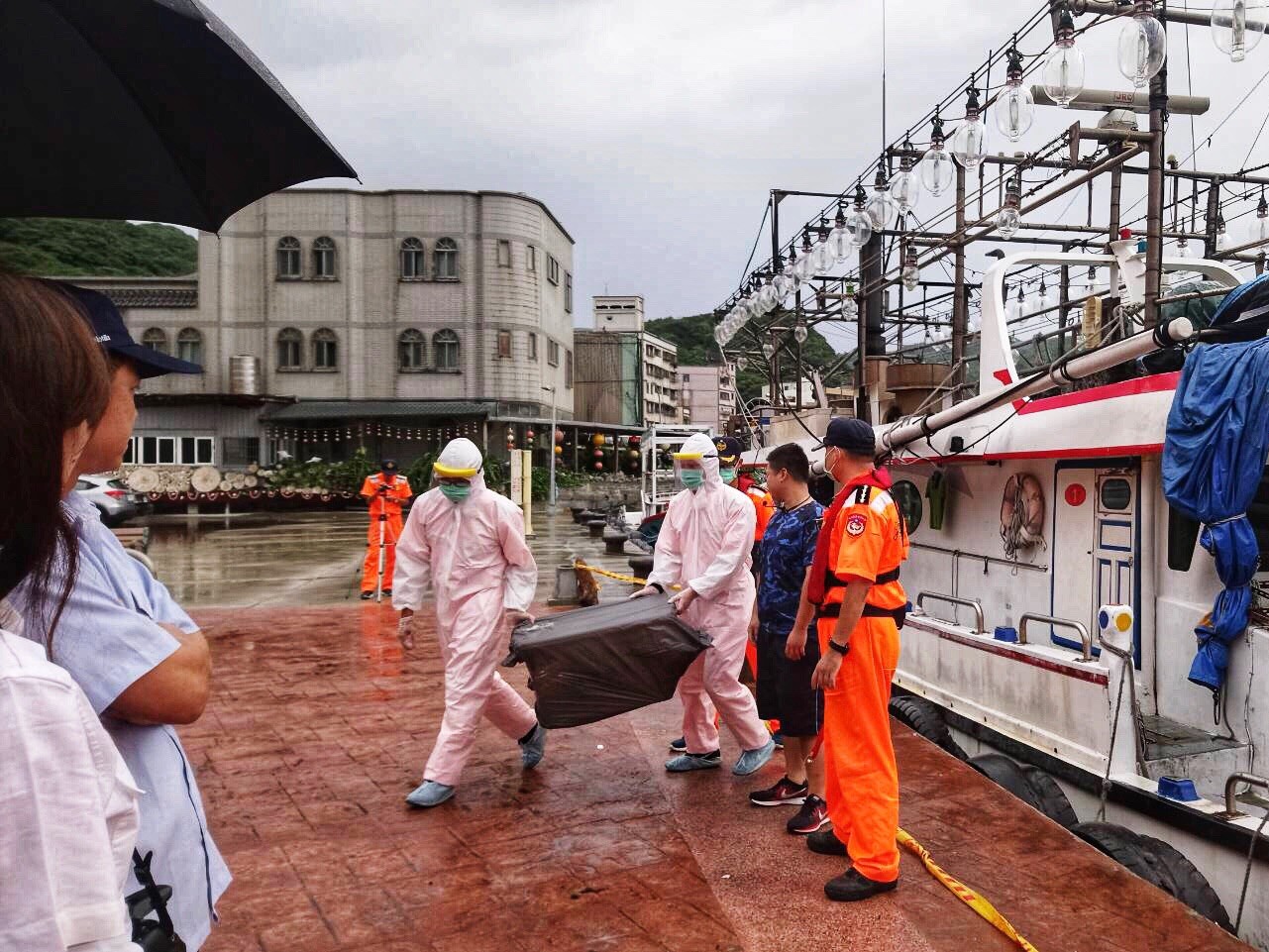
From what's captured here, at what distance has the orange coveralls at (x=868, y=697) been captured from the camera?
3342 mm

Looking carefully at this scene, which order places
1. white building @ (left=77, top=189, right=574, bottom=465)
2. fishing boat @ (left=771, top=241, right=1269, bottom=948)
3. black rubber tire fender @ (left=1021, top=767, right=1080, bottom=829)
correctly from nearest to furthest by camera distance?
fishing boat @ (left=771, top=241, right=1269, bottom=948), black rubber tire fender @ (left=1021, top=767, right=1080, bottom=829), white building @ (left=77, top=189, right=574, bottom=465)

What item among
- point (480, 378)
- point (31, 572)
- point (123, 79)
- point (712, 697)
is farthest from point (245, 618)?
point (480, 378)

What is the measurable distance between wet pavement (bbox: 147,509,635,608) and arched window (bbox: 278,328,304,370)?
723cm

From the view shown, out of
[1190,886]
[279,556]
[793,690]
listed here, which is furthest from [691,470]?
[279,556]

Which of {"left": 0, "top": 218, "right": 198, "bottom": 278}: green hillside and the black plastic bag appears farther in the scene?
{"left": 0, "top": 218, "right": 198, "bottom": 278}: green hillside

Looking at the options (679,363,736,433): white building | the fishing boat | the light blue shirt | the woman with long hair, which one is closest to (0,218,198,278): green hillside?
(679,363,736,433): white building

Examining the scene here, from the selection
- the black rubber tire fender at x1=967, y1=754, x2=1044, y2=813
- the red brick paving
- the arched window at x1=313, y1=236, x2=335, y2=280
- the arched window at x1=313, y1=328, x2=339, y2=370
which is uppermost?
the arched window at x1=313, y1=236, x2=335, y2=280

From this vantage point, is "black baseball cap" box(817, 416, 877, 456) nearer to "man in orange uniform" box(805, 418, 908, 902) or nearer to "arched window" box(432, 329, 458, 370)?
"man in orange uniform" box(805, 418, 908, 902)

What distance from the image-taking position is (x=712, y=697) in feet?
15.1

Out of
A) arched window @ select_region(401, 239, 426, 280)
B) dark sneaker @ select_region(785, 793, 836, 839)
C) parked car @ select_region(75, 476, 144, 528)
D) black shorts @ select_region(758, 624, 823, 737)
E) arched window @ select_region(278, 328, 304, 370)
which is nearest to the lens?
dark sneaker @ select_region(785, 793, 836, 839)

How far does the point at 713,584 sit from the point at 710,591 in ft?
0.13

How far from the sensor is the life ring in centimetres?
598

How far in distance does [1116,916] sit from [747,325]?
37.1 ft

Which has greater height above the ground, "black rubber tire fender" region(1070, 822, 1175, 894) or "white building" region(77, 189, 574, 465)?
"white building" region(77, 189, 574, 465)
